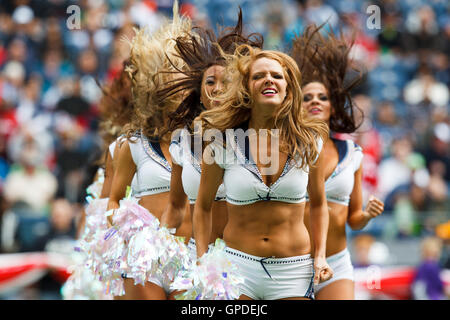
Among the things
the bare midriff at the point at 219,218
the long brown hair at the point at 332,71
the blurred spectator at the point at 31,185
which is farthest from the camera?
the blurred spectator at the point at 31,185

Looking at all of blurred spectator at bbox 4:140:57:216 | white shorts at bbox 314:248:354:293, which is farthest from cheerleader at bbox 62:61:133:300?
blurred spectator at bbox 4:140:57:216

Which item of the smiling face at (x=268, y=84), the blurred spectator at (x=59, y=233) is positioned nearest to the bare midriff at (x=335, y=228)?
the smiling face at (x=268, y=84)

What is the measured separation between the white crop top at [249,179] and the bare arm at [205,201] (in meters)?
0.04

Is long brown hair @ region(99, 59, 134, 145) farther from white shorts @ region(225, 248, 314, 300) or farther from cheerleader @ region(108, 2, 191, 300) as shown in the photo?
white shorts @ region(225, 248, 314, 300)

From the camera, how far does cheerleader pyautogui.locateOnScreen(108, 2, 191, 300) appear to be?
4.14m

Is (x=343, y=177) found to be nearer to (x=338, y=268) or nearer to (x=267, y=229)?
(x=338, y=268)

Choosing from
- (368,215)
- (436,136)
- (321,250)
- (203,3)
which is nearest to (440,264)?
(436,136)

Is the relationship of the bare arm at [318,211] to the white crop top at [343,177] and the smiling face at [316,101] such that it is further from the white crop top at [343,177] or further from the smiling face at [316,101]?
the smiling face at [316,101]

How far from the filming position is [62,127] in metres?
8.76

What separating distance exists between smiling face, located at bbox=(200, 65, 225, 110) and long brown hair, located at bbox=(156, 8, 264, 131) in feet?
0.22

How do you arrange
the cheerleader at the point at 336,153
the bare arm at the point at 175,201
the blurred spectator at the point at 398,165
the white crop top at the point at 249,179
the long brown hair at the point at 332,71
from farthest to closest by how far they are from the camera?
the blurred spectator at the point at 398,165, the long brown hair at the point at 332,71, the cheerleader at the point at 336,153, the bare arm at the point at 175,201, the white crop top at the point at 249,179

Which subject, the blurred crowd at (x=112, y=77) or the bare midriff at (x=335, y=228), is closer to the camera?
the bare midriff at (x=335, y=228)

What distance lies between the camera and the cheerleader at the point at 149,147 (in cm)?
414
